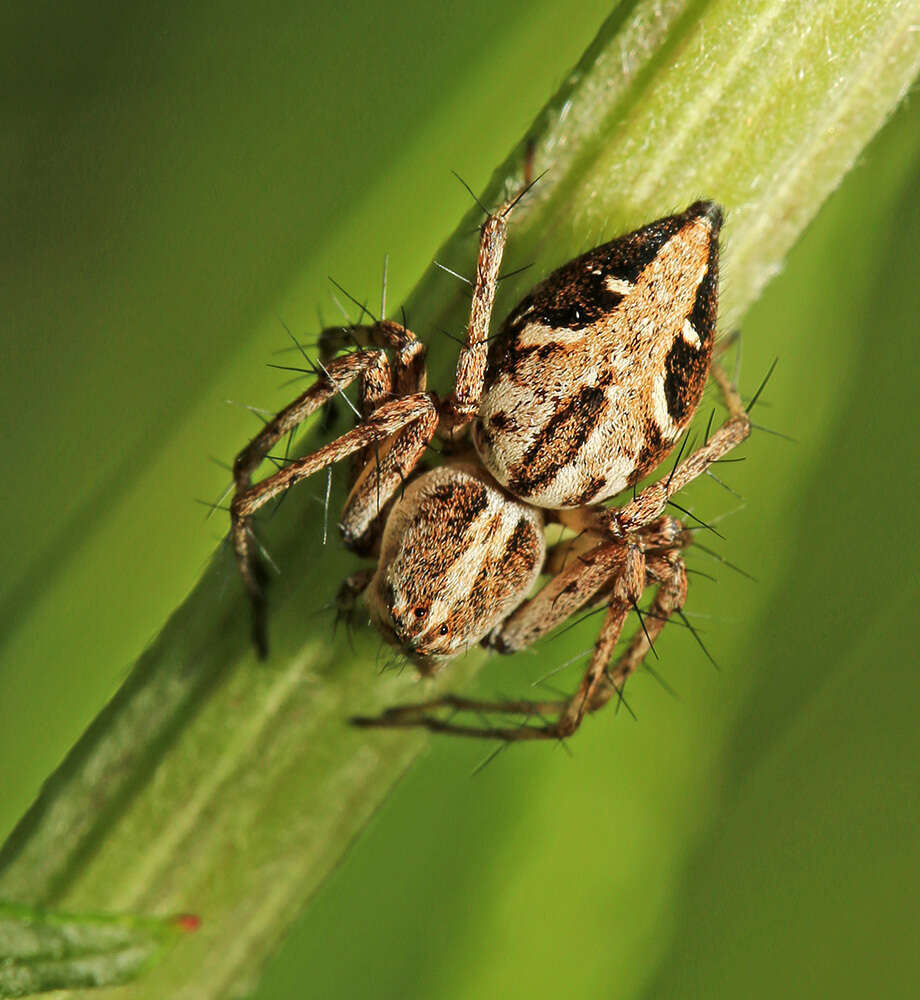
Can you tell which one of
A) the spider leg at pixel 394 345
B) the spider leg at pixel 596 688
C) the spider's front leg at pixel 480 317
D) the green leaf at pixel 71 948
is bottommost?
the green leaf at pixel 71 948

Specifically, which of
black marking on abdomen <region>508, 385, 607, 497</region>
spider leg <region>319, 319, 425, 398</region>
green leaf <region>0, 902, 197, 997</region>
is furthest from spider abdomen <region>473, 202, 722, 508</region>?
green leaf <region>0, 902, 197, 997</region>

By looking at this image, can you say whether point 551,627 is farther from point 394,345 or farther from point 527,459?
point 394,345

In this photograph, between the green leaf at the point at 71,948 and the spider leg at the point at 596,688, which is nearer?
the green leaf at the point at 71,948

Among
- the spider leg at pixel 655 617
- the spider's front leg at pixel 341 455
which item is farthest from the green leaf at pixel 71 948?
the spider leg at pixel 655 617

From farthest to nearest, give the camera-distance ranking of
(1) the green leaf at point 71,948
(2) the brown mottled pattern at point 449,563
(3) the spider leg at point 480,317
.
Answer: (2) the brown mottled pattern at point 449,563 → (3) the spider leg at point 480,317 → (1) the green leaf at point 71,948

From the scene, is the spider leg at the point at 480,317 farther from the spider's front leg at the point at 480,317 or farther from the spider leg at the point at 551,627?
the spider leg at the point at 551,627

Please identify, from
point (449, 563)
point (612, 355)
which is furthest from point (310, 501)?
point (612, 355)

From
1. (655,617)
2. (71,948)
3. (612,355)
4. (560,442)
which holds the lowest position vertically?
(71,948)
